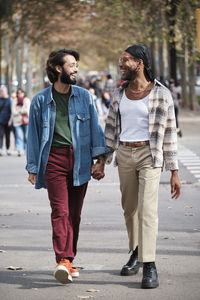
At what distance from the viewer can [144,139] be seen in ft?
21.2

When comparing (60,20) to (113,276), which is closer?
(113,276)

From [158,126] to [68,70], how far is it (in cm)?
81

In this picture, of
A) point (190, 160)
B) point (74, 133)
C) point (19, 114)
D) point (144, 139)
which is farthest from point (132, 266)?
point (19, 114)

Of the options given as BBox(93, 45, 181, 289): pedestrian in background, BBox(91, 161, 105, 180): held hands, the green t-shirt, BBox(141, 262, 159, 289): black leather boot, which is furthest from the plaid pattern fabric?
BBox(141, 262, 159, 289): black leather boot

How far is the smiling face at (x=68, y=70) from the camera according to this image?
650 cm

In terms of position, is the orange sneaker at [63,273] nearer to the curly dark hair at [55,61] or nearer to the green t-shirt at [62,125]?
the green t-shirt at [62,125]

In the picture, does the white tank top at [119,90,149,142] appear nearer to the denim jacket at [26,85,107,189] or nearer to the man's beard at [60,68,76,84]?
the denim jacket at [26,85,107,189]

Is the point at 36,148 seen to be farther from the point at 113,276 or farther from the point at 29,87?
the point at 29,87

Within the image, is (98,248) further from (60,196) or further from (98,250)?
(60,196)

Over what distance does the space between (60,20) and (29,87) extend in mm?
9533

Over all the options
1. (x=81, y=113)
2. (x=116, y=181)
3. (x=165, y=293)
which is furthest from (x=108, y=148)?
(x=116, y=181)

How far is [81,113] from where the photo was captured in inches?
260

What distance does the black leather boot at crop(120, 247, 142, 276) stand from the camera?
6.80 m

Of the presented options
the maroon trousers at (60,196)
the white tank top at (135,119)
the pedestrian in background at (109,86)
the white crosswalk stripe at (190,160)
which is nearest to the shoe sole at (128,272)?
the maroon trousers at (60,196)
